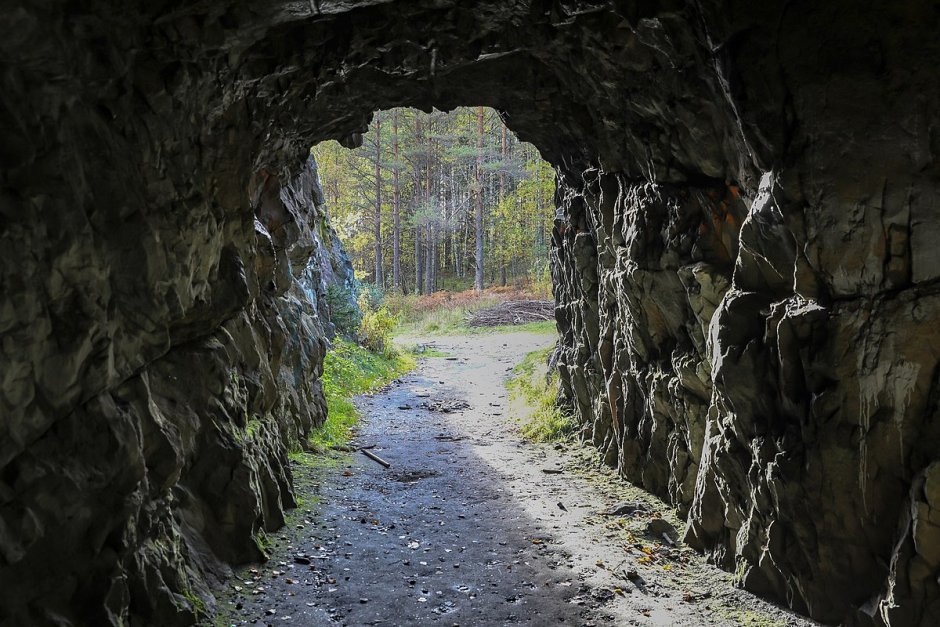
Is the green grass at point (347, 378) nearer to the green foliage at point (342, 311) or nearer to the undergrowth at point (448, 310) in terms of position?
the green foliage at point (342, 311)

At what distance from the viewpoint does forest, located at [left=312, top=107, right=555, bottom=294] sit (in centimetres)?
3700

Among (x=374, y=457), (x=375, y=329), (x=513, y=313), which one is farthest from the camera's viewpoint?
(x=513, y=313)

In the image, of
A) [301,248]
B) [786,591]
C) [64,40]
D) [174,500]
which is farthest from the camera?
[301,248]

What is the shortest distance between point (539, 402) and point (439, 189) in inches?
1339

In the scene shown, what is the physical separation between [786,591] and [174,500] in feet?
20.8

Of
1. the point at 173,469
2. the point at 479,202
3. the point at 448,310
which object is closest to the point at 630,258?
the point at 173,469

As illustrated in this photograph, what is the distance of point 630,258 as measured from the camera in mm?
10273

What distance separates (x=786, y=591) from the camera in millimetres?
6957

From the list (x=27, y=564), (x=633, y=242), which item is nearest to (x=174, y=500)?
(x=27, y=564)

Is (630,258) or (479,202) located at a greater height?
(479,202)

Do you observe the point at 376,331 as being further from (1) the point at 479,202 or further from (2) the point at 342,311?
(1) the point at 479,202

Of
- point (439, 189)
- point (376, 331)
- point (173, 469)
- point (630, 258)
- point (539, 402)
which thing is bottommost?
point (539, 402)

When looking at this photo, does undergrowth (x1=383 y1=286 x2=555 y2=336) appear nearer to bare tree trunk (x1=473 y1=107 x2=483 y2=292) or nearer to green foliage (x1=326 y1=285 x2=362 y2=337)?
bare tree trunk (x1=473 y1=107 x2=483 y2=292)

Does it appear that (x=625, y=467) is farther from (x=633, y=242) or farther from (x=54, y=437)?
(x=54, y=437)
